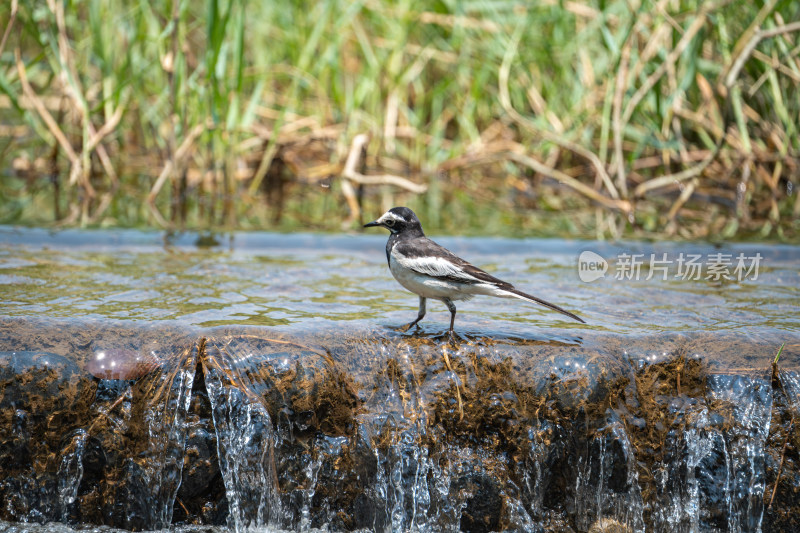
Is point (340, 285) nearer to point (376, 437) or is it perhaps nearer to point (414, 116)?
point (376, 437)

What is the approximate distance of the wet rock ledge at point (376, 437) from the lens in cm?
361

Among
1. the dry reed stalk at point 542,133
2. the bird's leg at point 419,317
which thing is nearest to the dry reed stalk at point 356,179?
the dry reed stalk at point 542,133

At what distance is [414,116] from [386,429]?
268 inches

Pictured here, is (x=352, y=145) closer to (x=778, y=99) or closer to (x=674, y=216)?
(x=674, y=216)

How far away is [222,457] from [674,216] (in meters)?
5.73

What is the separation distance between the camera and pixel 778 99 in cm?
787

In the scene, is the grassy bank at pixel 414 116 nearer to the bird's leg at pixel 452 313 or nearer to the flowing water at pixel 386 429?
the bird's leg at pixel 452 313

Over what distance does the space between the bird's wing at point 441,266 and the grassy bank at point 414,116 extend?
321 cm

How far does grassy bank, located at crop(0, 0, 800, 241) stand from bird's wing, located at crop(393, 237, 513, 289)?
3215 millimetres

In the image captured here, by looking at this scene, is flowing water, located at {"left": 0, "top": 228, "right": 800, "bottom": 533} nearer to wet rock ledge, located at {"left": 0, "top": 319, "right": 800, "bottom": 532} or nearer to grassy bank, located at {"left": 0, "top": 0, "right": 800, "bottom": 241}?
wet rock ledge, located at {"left": 0, "top": 319, "right": 800, "bottom": 532}

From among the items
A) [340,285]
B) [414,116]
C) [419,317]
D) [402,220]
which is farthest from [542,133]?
[419,317]

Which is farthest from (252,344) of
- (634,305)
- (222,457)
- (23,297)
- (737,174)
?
(737,174)

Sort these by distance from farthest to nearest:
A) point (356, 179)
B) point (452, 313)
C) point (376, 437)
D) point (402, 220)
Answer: point (356, 179)
point (402, 220)
point (452, 313)
point (376, 437)

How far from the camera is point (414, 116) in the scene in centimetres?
998
